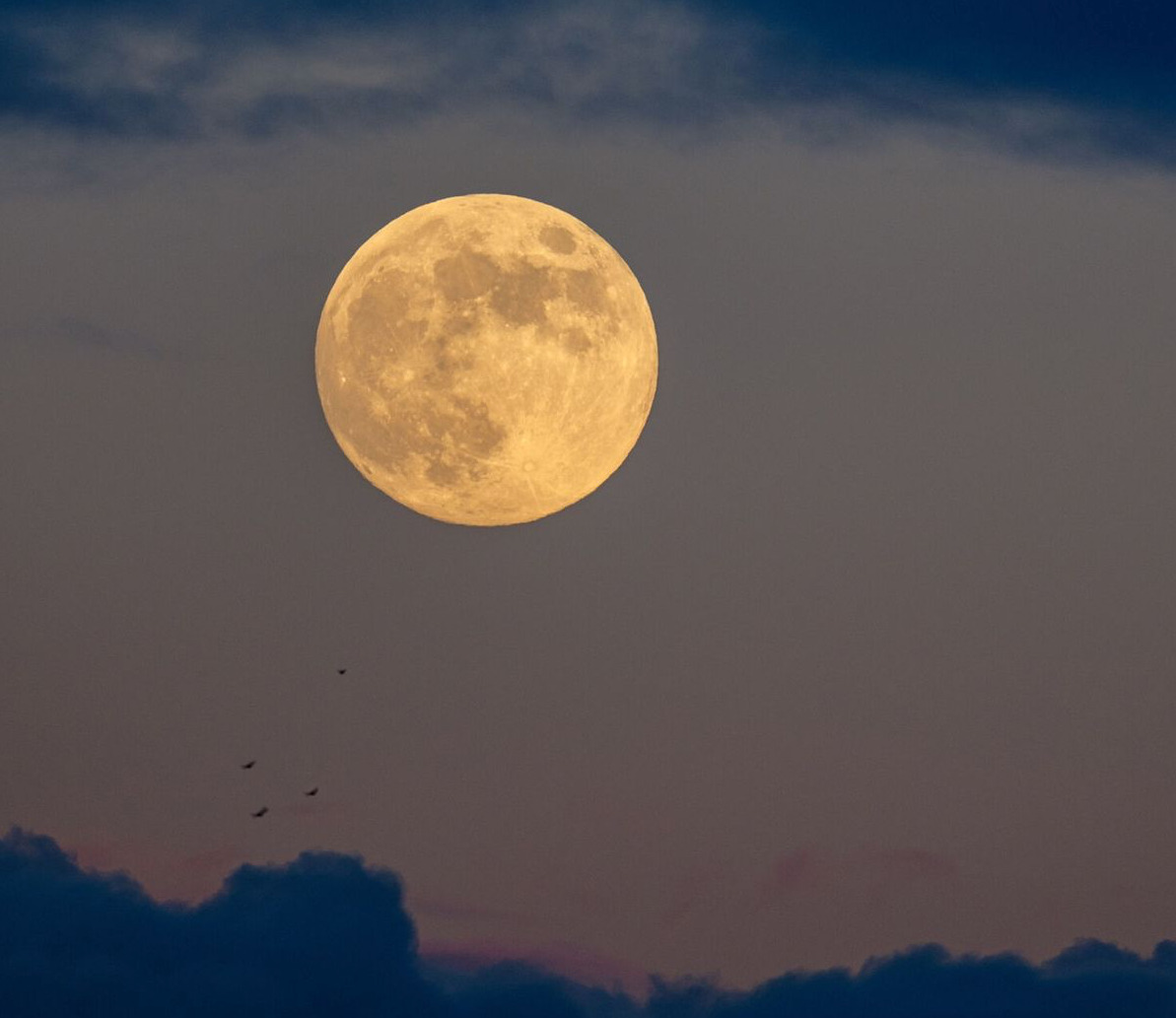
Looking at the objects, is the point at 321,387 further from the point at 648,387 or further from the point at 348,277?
the point at 648,387

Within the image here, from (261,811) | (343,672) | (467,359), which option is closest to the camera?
(467,359)

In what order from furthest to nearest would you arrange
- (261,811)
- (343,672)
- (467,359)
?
(261,811)
(343,672)
(467,359)

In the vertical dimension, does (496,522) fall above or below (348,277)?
below

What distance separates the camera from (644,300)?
5022cm

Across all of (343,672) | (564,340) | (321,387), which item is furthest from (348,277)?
(343,672)

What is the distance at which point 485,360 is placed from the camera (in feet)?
152

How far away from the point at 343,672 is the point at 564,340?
15.3 meters

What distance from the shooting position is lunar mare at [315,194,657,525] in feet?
153

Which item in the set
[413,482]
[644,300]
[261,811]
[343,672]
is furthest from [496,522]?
[261,811]

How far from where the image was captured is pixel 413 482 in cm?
4838

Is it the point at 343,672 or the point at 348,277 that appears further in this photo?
the point at 343,672

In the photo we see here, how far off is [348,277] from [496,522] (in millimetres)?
6838

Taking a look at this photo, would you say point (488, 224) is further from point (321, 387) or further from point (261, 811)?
point (261, 811)

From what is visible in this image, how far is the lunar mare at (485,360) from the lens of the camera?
46562mm
